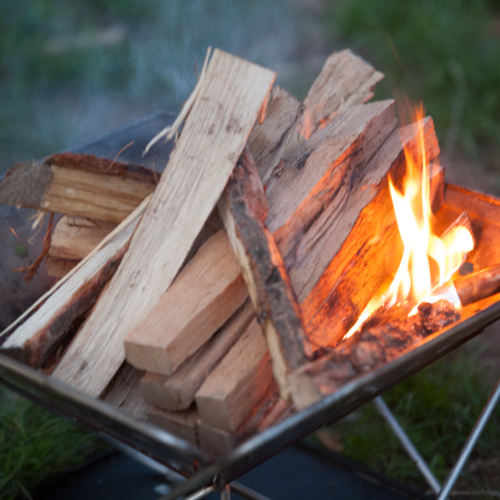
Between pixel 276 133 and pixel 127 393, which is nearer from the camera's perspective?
pixel 127 393

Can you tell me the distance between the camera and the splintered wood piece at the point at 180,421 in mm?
963

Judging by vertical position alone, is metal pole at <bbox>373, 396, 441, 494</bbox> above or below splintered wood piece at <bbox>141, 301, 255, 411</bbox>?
below

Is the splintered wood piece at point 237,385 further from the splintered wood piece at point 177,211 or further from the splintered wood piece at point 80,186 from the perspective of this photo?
the splintered wood piece at point 80,186

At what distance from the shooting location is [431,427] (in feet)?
7.32

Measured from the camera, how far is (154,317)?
3.33 ft

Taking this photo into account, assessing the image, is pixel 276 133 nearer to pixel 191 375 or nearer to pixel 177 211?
pixel 177 211

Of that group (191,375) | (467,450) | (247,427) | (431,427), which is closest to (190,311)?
(191,375)

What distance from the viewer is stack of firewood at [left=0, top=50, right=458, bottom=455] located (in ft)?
3.12

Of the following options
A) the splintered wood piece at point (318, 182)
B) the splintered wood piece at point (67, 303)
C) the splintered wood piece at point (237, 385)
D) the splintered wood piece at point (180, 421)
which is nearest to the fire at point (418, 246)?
the splintered wood piece at point (318, 182)

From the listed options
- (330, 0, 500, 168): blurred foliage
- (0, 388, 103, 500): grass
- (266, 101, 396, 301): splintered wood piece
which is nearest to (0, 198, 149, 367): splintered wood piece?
(266, 101, 396, 301): splintered wood piece

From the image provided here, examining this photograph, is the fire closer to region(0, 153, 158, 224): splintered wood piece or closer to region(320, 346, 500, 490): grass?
region(0, 153, 158, 224): splintered wood piece

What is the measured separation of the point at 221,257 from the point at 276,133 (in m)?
0.47

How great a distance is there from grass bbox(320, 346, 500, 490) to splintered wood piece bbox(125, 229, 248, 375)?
54.2 inches

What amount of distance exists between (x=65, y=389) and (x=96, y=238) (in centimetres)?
65
